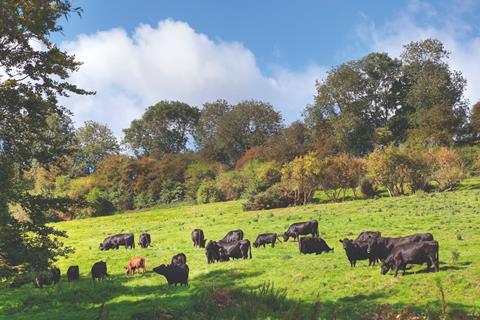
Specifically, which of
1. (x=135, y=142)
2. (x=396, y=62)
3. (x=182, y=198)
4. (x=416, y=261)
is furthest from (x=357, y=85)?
(x=416, y=261)

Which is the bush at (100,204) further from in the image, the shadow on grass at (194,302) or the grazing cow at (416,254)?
the grazing cow at (416,254)

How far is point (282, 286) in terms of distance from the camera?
1812 centimetres

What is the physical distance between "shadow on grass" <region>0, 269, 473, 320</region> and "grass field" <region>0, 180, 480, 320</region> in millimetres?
37

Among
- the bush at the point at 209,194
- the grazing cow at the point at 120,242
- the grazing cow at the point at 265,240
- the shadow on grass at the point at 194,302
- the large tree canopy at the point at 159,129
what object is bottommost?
the shadow on grass at the point at 194,302

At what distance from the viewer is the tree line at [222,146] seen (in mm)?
16391

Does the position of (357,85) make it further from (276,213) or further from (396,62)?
(276,213)

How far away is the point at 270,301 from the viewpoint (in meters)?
15.9

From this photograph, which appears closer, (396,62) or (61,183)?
(61,183)

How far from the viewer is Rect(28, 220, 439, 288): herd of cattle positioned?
17.7 metres

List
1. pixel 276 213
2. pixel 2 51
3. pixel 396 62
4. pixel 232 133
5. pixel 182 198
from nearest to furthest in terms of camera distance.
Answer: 1. pixel 2 51
2. pixel 276 213
3. pixel 182 198
4. pixel 396 62
5. pixel 232 133

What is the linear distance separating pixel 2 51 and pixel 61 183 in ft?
229

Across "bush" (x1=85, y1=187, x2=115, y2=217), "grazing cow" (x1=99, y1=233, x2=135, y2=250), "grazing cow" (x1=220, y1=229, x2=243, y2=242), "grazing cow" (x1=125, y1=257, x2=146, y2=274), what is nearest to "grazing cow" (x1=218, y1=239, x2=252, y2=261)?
"grazing cow" (x1=125, y1=257, x2=146, y2=274)

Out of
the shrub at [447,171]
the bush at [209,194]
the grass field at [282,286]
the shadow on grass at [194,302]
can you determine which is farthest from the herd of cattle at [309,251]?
the bush at [209,194]

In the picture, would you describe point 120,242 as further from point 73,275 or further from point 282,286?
point 282,286
